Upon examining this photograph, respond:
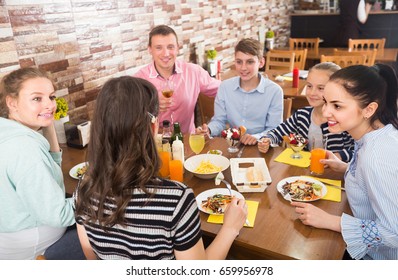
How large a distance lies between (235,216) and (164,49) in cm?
175

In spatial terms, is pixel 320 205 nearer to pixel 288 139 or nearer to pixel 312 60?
pixel 288 139

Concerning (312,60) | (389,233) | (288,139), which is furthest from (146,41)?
(312,60)

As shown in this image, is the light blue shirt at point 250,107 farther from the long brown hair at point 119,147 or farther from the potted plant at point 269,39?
the potted plant at point 269,39

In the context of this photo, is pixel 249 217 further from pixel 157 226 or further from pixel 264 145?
pixel 264 145

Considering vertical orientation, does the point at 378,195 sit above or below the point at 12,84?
below

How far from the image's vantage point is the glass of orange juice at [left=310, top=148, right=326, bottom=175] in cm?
159

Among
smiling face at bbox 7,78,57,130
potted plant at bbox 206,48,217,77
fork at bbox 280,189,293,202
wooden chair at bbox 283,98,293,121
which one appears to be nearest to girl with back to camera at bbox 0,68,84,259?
smiling face at bbox 7,78,57,130

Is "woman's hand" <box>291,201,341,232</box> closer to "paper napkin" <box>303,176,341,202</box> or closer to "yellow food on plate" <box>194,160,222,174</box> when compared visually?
"paper napkin" <box>303,176,341,202</box>

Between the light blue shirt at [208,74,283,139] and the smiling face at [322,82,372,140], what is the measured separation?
103cm

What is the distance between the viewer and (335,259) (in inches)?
42.6

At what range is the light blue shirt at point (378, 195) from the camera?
1.14 metres

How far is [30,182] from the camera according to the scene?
4.34 feet

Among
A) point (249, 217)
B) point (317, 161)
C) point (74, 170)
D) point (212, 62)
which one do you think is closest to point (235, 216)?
point (249, 217)

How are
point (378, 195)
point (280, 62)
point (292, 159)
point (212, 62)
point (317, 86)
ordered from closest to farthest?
1. point (378, 195)
2. point (292, 159)
3. point (317, 86)
4. point (212, 62)
5. point (280, 62)
